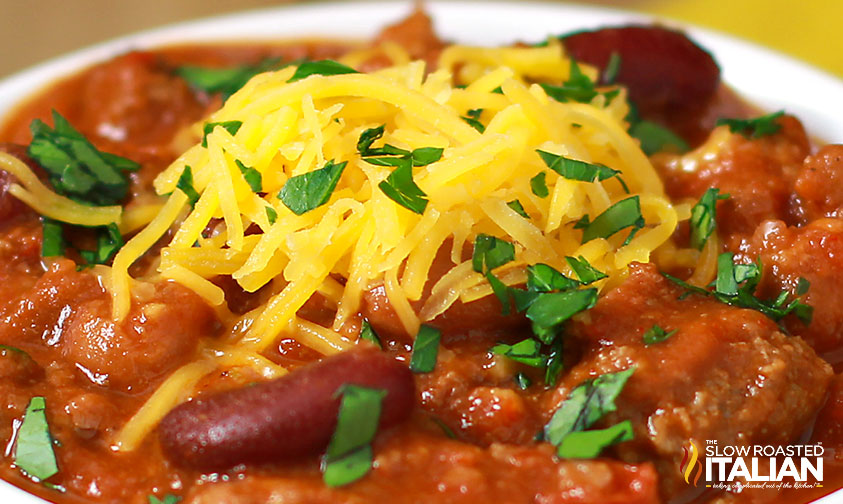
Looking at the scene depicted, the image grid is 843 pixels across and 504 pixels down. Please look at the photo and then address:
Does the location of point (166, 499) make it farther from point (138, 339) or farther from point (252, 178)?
point (252, 178)

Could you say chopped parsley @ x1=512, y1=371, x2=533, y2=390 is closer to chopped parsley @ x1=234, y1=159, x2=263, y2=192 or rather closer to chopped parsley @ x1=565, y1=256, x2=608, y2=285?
chopped parsley @ x1=565, y1=256, x2=608, y2=285

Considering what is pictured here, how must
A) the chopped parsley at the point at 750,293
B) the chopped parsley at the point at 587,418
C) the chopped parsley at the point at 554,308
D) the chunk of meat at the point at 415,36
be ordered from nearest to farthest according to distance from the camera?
the chopped parsley at the point at 587,418, the chopped parsley at the point at 554,308, the chopped parsley at the point at 750,293, the chunk of meat at the point at 415,36

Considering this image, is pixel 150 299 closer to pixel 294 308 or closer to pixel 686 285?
pixel 294 308

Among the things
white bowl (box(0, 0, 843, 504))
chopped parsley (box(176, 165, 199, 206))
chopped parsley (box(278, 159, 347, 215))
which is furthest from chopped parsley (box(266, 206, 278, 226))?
white bowl (box(0, 0, 843, 504))

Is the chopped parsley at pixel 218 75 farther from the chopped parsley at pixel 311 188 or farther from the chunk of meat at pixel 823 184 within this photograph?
the chunk of meat at pixel 823 184

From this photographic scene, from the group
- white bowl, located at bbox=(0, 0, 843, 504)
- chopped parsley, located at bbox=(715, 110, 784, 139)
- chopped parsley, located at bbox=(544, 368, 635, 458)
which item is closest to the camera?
chopped parsley, located at bbox=(544, 368, 635, 458)

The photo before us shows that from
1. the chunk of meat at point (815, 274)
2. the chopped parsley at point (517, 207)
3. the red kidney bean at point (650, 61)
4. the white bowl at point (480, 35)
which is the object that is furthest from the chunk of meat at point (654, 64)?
the chopped parsley at point (517, 207)
